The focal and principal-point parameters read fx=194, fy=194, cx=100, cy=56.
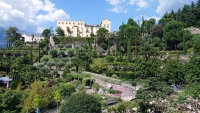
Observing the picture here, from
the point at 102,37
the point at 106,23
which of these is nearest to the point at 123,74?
the point at 102,37

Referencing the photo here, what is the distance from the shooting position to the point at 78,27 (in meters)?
73.7

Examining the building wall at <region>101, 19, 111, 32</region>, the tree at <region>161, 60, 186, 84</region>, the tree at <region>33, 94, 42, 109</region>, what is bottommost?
the tree at <region>33, 94, 42, 109</region>

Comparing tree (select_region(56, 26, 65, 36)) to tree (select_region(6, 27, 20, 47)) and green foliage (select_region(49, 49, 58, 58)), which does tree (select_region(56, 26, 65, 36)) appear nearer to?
tree (select_region(6, 27, 20, 47))

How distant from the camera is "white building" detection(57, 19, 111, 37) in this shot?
7244 cm

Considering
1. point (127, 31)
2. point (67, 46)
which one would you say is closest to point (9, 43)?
point (67, 46)

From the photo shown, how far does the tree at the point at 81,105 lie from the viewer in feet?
43.4

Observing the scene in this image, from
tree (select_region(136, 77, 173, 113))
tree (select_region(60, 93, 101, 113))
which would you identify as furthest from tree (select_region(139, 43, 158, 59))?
tree (select_region(136, 77, 173, 113))

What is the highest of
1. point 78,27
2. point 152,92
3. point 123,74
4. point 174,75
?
point 78,27

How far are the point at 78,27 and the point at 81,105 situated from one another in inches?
2458

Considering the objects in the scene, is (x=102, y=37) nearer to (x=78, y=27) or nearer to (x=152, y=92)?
(x=78, y=27)

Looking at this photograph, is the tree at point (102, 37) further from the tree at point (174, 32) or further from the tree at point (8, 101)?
the tree at point (8, 101)

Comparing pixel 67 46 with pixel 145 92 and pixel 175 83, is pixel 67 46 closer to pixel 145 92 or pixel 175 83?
pixel 175 83

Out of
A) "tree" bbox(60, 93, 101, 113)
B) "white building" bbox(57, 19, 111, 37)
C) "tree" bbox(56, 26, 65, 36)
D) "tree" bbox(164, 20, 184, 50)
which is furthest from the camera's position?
"white building" bbox(57, 19, 111, 37)

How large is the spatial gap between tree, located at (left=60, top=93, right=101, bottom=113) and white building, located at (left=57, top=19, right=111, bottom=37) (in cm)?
6016
